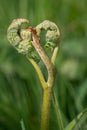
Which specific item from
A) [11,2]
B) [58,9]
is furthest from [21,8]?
[58,9]

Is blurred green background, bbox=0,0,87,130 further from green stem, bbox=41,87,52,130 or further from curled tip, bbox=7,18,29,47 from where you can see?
curled tip, bbox=7,18,29,47

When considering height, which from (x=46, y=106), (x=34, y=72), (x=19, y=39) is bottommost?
(x=34, y=72)

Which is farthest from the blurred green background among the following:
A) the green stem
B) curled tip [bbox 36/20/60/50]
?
curled tip [bbox 36/20/60/50]

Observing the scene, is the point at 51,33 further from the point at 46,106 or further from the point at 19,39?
the point at 46,106

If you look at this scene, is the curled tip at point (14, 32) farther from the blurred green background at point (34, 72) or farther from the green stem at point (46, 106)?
the blurred green background at point (34, 72)

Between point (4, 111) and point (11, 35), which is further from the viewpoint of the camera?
point (4, 111)

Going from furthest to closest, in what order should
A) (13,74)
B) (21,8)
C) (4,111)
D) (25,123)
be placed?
(21,8), (13,74), (4,111), (25,123)

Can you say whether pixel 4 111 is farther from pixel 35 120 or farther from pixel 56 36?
pixel 56 36

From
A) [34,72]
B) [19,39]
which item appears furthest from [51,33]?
[34,72]
